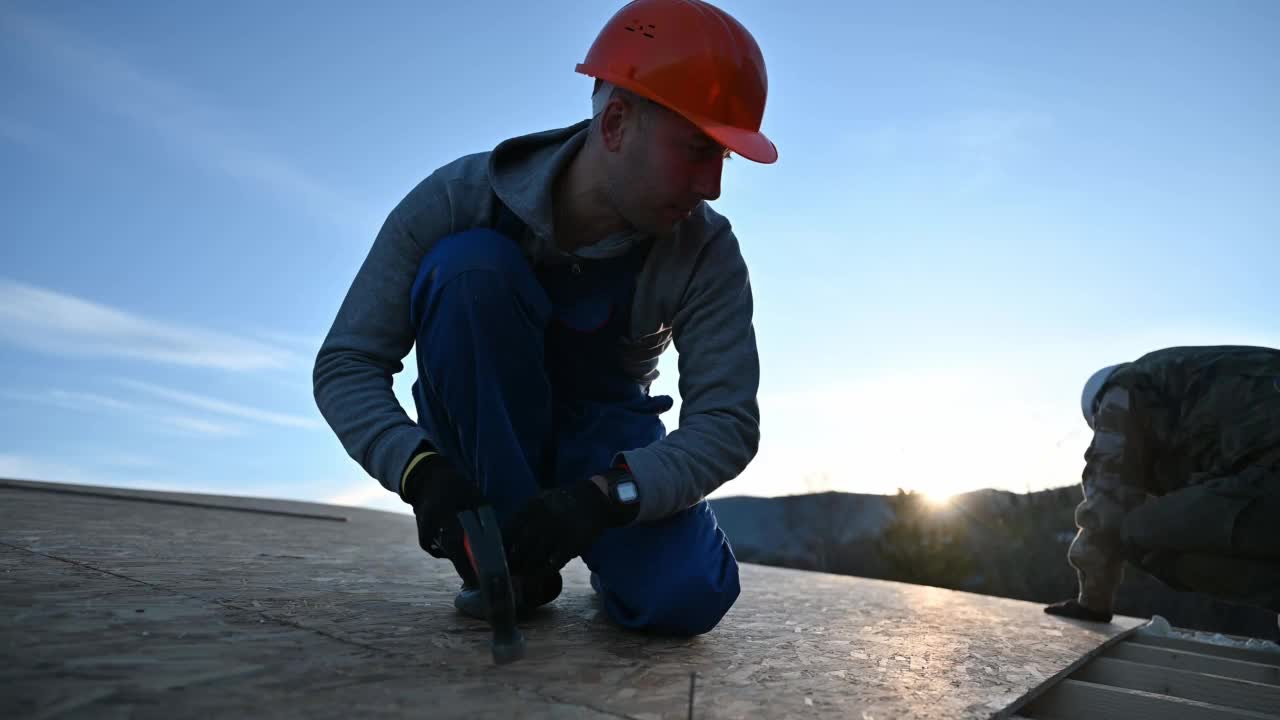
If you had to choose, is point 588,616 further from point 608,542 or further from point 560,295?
point 560,295

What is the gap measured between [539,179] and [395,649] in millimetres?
1036

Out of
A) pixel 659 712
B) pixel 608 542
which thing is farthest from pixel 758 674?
pixel 608 542

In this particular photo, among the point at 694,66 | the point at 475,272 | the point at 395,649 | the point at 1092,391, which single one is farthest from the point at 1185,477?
the point at 395,649

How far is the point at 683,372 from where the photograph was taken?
197 cm

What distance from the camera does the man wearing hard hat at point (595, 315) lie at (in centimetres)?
175

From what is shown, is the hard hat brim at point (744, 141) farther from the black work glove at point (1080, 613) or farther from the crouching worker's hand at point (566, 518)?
the black work glove at point (1080, 613)

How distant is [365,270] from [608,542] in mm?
825

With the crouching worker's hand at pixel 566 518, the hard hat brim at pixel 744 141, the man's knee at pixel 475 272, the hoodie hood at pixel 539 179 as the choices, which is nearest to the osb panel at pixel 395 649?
the crouching worker's hand at pixel 566 518

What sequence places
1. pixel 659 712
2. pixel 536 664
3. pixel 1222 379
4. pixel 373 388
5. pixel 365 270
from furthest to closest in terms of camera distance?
1. pixel 1222 379
2. pixel 365 270
3. pixel 373 388
4. pixel 536 664
5. pixel 659 712

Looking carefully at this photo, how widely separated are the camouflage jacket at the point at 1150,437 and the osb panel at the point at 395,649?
1.12 feet

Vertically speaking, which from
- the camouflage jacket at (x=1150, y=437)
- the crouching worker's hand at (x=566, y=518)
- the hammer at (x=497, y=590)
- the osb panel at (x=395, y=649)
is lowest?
the osb panel at (x=395, y=649)

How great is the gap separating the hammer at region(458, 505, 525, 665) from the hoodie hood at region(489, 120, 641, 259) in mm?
788

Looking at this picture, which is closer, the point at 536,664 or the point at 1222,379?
the point at 536,664

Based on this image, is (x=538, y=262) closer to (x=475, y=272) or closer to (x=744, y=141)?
(x=475, y=272)
